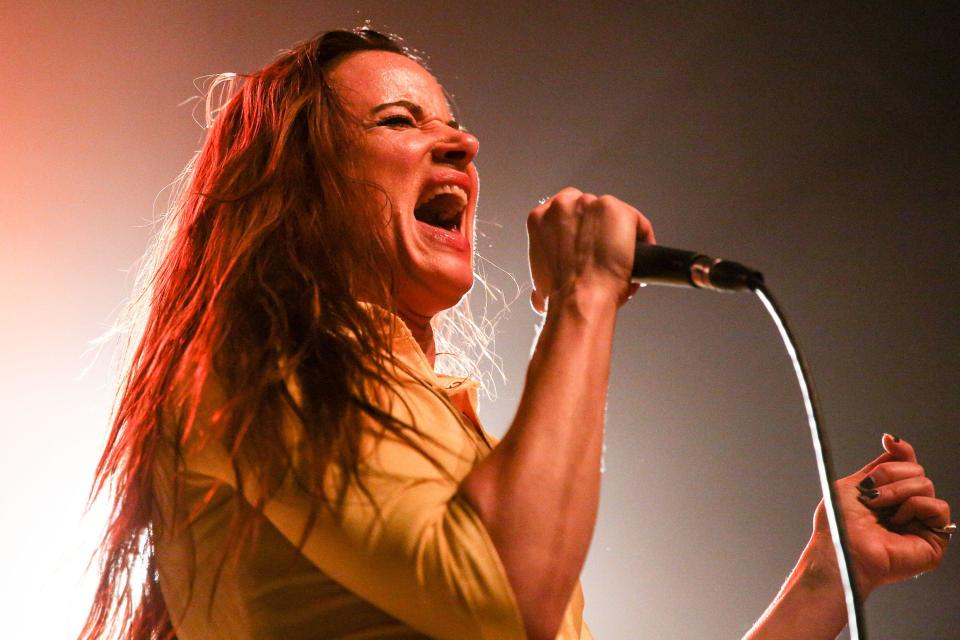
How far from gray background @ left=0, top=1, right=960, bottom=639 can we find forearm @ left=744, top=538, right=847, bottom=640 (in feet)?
3.44

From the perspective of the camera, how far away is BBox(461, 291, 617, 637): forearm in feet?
2.29

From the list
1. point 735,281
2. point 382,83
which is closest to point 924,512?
point 735,281

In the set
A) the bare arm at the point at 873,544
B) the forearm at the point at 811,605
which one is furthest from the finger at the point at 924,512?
the forearm at the point at 811,605

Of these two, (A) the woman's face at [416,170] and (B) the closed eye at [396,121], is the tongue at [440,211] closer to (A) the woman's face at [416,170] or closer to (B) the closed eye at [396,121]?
(A) the woman's face at [416,170]

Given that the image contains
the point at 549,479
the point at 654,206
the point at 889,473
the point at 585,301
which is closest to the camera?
the point at 549,479

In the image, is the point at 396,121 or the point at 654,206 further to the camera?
the point at 654,206

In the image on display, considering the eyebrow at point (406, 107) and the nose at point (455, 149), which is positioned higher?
the eyebrow at point (406, 107)

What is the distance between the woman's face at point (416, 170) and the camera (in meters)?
1.16

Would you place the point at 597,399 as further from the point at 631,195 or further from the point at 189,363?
the point at 631,195

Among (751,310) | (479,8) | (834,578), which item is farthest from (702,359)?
(834,578)

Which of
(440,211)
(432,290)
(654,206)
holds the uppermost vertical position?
(654,206)

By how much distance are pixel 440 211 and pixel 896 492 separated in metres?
0.68

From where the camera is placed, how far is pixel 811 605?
1.21 meters

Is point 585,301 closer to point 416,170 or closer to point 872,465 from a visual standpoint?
point 416,170
